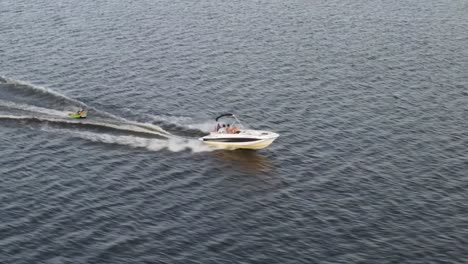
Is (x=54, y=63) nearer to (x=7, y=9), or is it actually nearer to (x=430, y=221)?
(x=7, y=9)

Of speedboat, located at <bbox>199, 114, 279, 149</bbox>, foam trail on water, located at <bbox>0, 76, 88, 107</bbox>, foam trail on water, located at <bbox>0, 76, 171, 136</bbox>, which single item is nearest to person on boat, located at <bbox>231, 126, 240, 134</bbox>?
speedboat, located at <bbox>199, 114, 279, 149</bbox>

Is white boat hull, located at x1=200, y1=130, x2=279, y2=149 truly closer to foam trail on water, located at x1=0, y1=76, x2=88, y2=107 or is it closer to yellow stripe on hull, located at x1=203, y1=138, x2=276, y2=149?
yellow stripe on hull, located at x1=203, y1=138, x2=276, y2=149

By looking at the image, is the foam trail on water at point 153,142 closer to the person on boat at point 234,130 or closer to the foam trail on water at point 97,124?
the foam trail on water at point 97,124

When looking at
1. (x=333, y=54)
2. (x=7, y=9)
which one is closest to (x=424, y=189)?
(x=333, y=54)

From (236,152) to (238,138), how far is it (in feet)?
6.06

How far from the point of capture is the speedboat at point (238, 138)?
246 ft

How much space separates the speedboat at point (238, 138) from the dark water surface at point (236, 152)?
1338 mm

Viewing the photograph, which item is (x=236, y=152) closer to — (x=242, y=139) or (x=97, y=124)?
(x=242, y=139)

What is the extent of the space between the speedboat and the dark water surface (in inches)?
52.7

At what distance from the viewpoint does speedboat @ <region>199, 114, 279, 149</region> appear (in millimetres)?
75062

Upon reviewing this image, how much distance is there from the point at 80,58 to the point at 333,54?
4059 centimetres

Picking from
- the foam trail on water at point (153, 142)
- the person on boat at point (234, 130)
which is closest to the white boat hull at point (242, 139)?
the person on boat at point (234, 130)

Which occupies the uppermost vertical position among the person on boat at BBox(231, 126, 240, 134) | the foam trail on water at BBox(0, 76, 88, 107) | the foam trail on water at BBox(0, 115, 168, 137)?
the foam trail on water at BBox(0, 76, 88, 107)

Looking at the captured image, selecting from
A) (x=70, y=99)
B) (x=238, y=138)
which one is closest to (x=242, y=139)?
(x=238, y=138)
